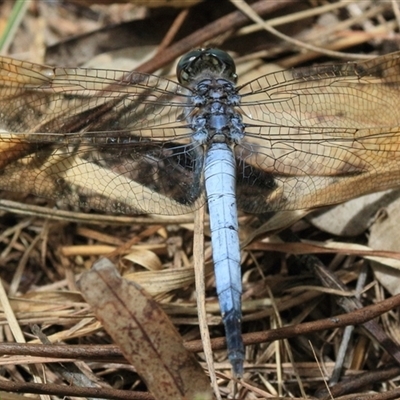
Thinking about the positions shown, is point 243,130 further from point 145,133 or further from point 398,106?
point 398,106

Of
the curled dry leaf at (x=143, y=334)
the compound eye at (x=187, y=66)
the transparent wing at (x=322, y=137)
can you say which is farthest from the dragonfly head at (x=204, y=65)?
the curled dry leaf at (x=143, y=334)

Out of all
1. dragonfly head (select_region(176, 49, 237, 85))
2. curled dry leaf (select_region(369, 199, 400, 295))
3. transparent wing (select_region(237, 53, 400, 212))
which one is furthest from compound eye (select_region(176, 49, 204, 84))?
curled dry leaf (select_region(369, 199, 400, 295))

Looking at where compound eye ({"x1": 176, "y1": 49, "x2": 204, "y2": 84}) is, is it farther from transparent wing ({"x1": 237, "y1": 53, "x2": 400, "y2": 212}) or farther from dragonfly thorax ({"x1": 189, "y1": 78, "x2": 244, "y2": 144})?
transparent wing ({"x1": 237, "y1": 53, "x2": 400, "y2": 212})

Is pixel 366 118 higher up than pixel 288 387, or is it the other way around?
pixel 366 118

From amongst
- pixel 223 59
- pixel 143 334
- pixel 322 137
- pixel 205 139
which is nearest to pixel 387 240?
pixel 322 137

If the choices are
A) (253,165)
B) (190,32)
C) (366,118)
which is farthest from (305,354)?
(190,32)
